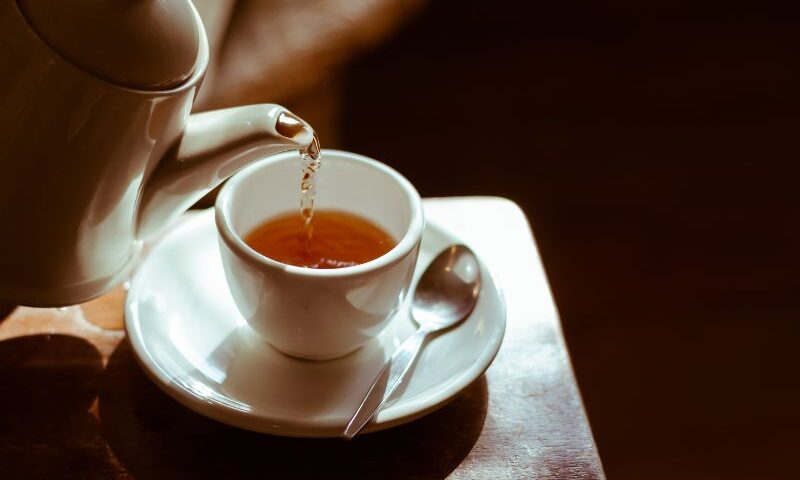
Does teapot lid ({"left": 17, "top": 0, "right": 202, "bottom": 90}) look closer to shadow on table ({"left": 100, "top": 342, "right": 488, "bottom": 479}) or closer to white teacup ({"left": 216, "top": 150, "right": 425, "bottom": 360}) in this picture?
white teacup ({"left": 216, "top": 150, "right": 425, "bottom": 360})

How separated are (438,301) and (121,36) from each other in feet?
1.17

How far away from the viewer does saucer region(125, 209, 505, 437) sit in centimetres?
59

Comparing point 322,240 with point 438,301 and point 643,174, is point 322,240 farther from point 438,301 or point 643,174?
point 643,174

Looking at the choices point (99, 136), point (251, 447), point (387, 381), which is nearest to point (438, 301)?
point (387, 381)

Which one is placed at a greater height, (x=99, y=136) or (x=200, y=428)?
(x=99, y=136)

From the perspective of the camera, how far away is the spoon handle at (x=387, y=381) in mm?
584

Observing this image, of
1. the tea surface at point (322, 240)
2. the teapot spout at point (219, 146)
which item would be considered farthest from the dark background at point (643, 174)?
the teapot spout at point (219, 146)

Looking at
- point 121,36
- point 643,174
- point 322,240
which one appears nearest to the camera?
point 121,36

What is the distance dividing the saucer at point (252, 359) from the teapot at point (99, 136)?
0.06 metres

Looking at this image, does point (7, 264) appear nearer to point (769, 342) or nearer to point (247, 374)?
point (247, 374)

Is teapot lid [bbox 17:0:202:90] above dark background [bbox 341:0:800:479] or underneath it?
above

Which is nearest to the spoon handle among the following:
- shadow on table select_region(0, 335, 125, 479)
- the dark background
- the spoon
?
the spoon

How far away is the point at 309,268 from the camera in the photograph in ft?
2.11

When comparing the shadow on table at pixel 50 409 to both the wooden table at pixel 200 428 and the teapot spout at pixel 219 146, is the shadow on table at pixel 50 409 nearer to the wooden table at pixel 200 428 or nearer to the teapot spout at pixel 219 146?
the wooden table at pixel 200 428
